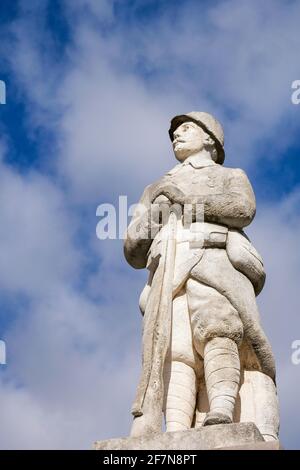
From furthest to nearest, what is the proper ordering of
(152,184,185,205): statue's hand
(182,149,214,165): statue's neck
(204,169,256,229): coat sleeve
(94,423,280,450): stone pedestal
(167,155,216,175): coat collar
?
(182,149,214,165): statue's neck, (167,155,216,175): coat collar, (152,184,185,205): statue's hand, (204,169,256,229): coat sleeve, (94,423,280,450): stone pedestal

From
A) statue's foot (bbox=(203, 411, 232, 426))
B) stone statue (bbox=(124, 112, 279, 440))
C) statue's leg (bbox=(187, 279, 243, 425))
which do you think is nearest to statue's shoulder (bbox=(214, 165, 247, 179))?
stone statue (bbox=(124, 112, 279, 440))

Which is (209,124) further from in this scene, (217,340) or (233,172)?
(217,340)

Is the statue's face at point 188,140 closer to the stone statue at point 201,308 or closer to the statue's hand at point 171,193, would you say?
the stone statue at point 201,308

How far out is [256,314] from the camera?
31.2 feet

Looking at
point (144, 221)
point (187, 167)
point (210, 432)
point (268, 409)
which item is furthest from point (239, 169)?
point (210, 432)

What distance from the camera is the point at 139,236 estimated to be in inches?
409

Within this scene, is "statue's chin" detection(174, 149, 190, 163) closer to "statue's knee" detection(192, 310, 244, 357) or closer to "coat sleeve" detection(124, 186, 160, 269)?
"coat sleeve" detection(124, 186, 160, 269)

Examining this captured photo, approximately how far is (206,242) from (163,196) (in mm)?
899

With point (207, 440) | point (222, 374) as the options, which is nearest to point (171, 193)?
point (222, 374)

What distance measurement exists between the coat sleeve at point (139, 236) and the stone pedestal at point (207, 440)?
2715mm

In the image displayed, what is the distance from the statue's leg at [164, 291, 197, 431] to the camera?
9.05 metres

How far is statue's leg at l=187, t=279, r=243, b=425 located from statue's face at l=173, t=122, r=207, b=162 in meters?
2.09

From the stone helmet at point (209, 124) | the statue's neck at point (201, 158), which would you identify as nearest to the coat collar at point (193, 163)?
the statue's neck at point (201, 158)
